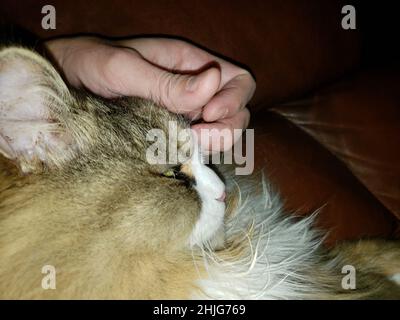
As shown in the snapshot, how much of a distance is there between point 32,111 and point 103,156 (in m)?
0.17

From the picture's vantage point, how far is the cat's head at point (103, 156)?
2.52 feet

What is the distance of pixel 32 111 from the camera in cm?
81

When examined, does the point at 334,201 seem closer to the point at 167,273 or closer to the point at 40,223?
the point at 167,273

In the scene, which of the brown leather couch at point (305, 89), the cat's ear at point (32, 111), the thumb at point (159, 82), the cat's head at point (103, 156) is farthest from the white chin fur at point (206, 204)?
the brown leather couch at point (305, 89)

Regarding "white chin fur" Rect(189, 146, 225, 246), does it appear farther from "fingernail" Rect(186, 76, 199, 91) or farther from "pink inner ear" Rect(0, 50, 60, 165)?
"pink inner ear" Rect(0, 50, 60, 165)

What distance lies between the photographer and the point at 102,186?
0.83m

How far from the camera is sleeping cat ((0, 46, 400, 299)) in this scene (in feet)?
2.59

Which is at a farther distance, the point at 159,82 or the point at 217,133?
the point at 217,133

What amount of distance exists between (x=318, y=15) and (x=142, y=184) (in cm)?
120

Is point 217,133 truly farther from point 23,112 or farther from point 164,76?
point 23,112

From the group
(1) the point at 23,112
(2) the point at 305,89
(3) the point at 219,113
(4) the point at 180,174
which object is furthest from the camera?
(2) the point at 305,89

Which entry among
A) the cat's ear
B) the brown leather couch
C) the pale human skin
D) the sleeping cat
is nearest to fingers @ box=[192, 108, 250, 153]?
the pale human skin

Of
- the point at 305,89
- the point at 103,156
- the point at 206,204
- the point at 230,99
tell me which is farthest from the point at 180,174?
the point at 305,89
